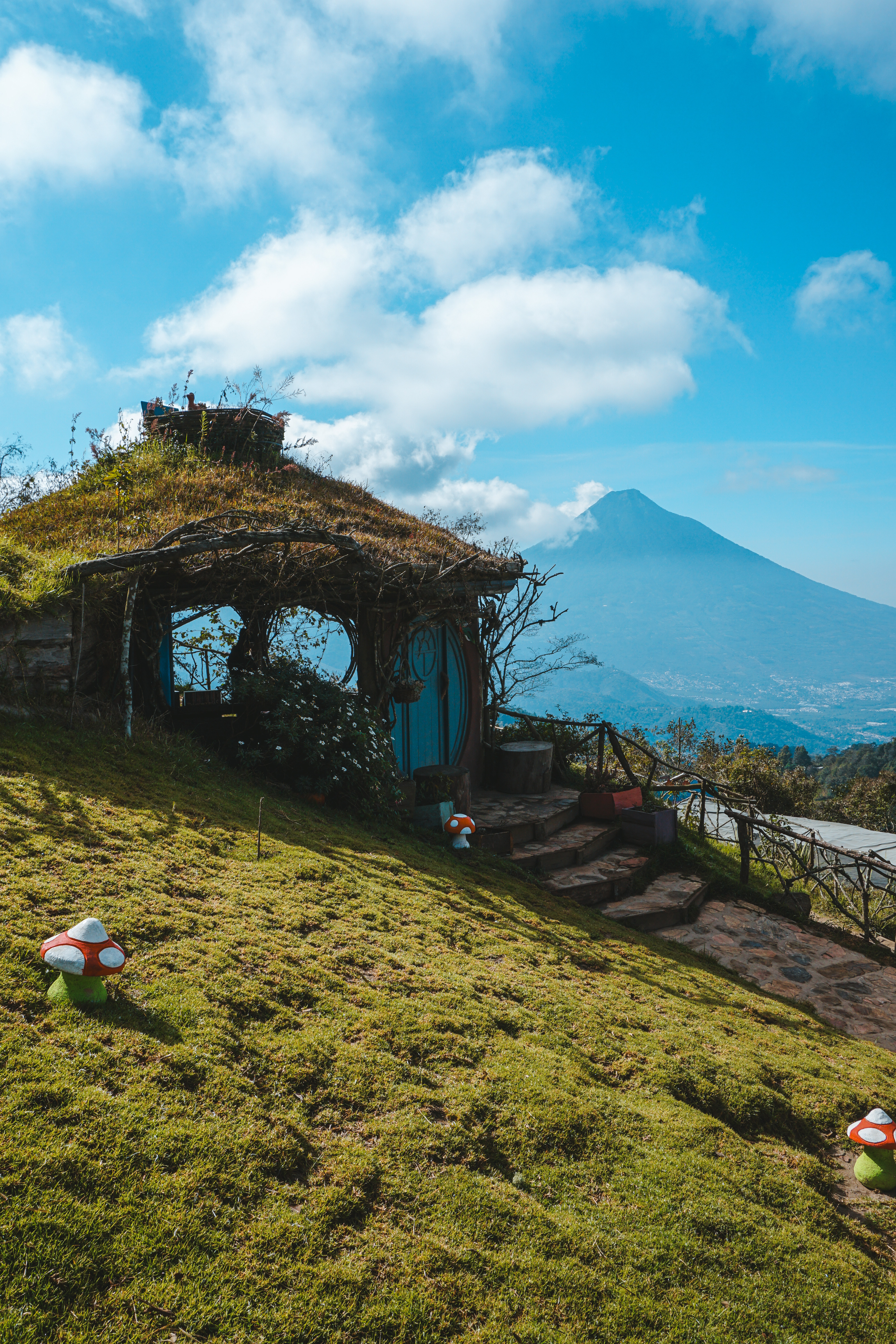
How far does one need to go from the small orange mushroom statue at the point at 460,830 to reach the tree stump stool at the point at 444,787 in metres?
0.45

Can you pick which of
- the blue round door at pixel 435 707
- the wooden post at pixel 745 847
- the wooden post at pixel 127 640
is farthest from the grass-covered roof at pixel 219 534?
the wooden post at pixel 745 847

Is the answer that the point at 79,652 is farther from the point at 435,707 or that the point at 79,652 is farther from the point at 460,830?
the point at 435,707

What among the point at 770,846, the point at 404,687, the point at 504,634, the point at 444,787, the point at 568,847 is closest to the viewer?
the point at 444,787

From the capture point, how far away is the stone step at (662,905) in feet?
24.3

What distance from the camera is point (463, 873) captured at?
21.8 feet

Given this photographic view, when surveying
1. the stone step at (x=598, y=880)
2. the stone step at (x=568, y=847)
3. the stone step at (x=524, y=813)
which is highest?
the stone step at (x=524, y=813)

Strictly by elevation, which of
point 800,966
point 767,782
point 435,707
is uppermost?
point 435,707

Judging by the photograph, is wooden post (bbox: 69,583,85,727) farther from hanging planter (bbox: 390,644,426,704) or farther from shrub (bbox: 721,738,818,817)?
shrub (bbox: 721,738,818,817)

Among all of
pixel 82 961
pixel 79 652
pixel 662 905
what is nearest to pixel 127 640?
pixel 79 652

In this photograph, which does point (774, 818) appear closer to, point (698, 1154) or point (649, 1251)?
point (698, 1154)

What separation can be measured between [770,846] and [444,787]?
18.1ft

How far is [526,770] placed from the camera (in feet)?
33.8

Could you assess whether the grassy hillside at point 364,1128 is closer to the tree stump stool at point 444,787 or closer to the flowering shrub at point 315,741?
the flowering shrub at point 315,741

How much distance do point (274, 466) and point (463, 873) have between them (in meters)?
7.67
